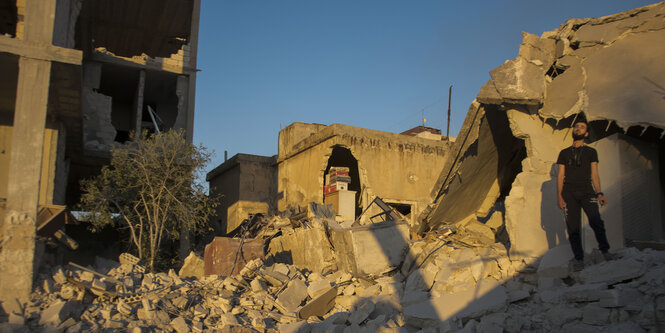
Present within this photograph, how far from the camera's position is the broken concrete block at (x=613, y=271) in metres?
5.25

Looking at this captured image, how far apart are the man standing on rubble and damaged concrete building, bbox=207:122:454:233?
820 cm

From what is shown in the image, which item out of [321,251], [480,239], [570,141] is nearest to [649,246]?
[570,141]

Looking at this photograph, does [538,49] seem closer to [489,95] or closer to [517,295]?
[489,95]

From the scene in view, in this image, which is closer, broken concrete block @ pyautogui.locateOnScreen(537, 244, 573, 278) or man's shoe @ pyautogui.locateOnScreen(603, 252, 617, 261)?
man's shoe @ pyautogui.locateOnScreen(603, 252, 617, 261)

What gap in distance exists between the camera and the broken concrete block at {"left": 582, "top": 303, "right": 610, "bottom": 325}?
16.7 ft

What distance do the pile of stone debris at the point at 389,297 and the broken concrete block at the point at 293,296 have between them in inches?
0.7

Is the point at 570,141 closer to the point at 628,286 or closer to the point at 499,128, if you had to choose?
the point at 499,128

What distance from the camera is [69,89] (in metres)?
10.1

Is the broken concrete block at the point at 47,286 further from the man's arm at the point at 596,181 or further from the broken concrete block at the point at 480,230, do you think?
the man's arm at the point at 596,181

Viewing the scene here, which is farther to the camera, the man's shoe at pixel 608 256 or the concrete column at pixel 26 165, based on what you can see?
the concrete column at pixel 26 165


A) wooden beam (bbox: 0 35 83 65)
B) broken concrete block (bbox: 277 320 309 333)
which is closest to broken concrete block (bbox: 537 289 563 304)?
broken concrete block (bbox: 277 320 309 333)

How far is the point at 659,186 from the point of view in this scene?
6.88 m

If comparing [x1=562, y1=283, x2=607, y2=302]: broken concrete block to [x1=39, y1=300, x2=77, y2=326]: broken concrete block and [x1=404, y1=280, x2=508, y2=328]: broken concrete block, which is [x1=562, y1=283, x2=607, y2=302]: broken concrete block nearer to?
[x1=404, y1=280, x2=508, y2=328]: broken concrete block

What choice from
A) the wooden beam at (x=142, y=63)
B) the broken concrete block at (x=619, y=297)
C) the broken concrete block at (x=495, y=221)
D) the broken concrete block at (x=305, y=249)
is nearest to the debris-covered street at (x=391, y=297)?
the broken concrete block at (x=619, y=297)
